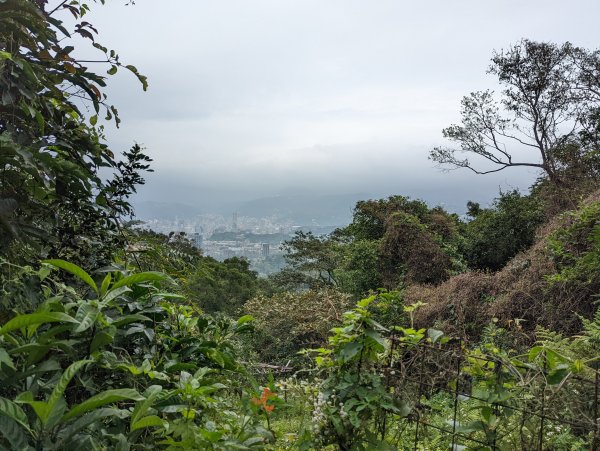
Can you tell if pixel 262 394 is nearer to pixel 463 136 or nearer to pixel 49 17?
pixel 49 17

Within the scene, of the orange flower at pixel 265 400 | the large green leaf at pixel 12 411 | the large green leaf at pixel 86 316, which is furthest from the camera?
the orange flower at pixel 265 400

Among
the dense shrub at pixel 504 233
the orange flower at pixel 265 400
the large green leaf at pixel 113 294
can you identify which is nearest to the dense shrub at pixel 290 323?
the dense shrub at pixel 504 233

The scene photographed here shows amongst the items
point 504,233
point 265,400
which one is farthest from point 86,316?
point 504,233

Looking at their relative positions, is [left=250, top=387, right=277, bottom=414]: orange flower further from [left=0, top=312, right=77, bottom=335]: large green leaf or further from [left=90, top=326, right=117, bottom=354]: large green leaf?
[left=0, top=312, right=77, bottom=335]: large green leaf

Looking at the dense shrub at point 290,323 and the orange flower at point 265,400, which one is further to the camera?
the dense shrub at point 290,323

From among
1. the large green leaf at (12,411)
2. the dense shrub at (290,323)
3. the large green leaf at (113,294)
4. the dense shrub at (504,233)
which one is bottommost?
the dense shrub at (290,323)

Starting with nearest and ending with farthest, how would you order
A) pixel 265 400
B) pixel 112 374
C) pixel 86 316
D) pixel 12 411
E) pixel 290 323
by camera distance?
pixel 12 411 < pixel 86 316 < pixel 112 374 < pixel 265 400 < pixel 290 323

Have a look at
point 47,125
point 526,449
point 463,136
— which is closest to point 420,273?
point 463,136

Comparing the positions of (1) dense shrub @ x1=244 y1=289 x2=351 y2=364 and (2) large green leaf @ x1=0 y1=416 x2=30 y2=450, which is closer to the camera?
(2) large green leaf @ x1=0 y1=416 x2=30 y2=450

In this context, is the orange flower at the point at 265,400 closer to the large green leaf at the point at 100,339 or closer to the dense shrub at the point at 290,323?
the large green leaf at the point at 100,339

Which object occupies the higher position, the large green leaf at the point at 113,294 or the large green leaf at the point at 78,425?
the large green leaf at the point at 113,294

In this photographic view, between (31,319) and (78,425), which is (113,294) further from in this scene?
(78,425)

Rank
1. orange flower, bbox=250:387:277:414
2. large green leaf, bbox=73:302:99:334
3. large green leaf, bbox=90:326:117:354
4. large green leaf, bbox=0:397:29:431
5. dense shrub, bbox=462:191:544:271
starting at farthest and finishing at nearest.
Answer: dense shrub, bbox=462:191:544:271 → orange flower, bbox=250:387:277:414 → large green leaf, bbox=90:326:117:354 → large green leaf, bbox=73:302:99:334 → large green leaf, bbox=0:397:29:431

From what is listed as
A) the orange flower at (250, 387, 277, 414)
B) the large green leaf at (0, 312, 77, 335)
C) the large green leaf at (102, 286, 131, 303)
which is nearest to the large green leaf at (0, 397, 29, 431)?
the large green leaf at (0, 312, 77, 335)
